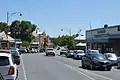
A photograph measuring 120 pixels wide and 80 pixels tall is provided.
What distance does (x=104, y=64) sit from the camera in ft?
101

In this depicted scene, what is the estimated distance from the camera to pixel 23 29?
448ft

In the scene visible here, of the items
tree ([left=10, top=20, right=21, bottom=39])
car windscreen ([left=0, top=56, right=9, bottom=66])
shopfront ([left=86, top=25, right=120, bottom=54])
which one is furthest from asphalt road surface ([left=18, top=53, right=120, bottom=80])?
tree ([left=10, top=20, right=21, bottom=39])

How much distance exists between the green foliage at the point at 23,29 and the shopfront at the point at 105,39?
55504 millimetres

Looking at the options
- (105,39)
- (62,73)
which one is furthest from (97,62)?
(105,39)

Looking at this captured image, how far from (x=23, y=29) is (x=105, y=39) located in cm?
7217

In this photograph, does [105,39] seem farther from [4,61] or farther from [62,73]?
[4,61]

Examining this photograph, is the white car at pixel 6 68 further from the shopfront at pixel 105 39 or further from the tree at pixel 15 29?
the tree at pixel 15 29

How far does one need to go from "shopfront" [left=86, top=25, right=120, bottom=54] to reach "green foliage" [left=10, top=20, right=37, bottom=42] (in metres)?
55.5

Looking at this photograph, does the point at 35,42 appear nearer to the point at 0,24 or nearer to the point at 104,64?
the point at 0,24

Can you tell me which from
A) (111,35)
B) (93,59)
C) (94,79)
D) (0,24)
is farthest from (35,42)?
(94,79)

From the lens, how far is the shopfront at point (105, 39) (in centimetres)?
6438

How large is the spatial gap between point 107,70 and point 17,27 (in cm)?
10839

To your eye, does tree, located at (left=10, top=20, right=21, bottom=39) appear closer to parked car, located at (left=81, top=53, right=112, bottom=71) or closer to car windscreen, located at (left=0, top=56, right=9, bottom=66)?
parked car, located at (left=81, top=53, right=112, bottom=71)

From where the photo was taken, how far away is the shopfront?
64.4 metres
